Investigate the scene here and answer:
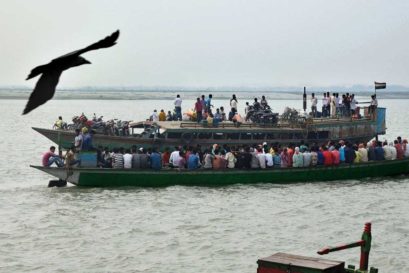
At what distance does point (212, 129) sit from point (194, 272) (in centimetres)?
1501

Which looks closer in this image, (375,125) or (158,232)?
(158,232)

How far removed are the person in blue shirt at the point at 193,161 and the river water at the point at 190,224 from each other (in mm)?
924

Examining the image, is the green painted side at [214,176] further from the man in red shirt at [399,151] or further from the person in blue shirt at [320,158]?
the man in red shirt at [399,151]

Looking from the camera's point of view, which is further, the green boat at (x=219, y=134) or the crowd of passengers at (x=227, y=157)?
the green boat at (x=219, y=134)

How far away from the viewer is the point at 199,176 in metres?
28.8

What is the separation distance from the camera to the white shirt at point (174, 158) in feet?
93.3

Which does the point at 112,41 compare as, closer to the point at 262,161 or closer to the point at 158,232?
the point at 158,232

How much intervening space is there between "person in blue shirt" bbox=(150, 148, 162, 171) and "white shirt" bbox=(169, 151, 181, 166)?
482 millimetres

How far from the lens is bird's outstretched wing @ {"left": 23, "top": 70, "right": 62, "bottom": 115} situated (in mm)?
3621

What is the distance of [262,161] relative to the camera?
29.5 metres

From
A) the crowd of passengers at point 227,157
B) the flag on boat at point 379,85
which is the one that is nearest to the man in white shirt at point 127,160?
the crowd of passengers at point 227,157

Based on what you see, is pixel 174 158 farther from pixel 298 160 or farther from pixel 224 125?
pixel 298 160

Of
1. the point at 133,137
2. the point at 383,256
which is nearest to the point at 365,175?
the point at 133,137

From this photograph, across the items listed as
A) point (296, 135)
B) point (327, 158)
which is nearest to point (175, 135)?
point (296, 135)
